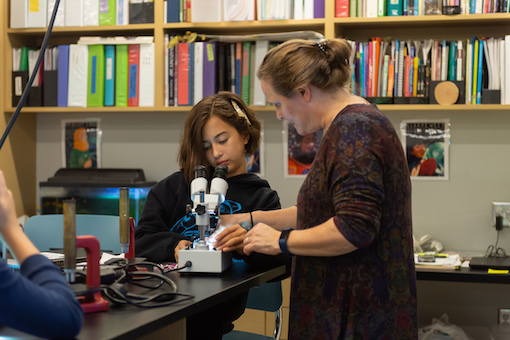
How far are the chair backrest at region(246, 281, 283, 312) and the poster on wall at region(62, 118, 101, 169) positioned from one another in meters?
1.65

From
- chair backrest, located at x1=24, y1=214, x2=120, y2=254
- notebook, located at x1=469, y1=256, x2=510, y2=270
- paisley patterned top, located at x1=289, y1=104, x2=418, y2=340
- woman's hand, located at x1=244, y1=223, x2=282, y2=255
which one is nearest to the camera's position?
paisley patterned top, located at x1=289, y1=104, x2=418, y2=340

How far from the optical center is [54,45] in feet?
11.4

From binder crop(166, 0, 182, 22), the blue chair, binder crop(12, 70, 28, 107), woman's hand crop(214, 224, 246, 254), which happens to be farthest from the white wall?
woman's hand crop(214, 224, 246, 254)

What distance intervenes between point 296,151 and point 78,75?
1.19 metres

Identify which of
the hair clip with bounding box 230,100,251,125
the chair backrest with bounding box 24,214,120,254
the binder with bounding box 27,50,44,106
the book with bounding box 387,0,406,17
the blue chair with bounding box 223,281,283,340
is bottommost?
the blue chair with bounding box 223,281,283,340

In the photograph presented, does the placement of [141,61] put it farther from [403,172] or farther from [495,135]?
[403,172]

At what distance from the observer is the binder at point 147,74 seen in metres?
3.15

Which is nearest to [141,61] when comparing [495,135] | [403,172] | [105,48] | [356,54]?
[105,48]

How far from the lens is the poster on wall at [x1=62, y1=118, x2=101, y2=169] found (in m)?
3.52

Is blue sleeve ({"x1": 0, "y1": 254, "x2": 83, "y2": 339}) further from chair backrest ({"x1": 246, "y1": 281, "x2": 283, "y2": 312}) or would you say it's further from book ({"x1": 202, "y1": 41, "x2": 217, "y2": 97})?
book ({"x1": 202, "y1": 41, "x2": 217, "y2": 97})

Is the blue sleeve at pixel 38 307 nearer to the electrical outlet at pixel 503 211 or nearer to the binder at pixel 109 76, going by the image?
the binder at pixel 109 76

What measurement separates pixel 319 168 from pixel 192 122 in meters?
0.66

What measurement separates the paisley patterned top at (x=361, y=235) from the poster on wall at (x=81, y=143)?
2293 mm

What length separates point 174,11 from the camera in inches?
123
